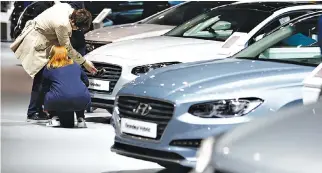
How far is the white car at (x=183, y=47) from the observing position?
9250mm

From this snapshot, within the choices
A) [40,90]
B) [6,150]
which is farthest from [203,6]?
[6,150]

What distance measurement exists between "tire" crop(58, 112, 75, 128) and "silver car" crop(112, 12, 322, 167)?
2.55 m

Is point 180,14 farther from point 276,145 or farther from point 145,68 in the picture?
point 276,145

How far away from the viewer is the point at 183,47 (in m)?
9.48

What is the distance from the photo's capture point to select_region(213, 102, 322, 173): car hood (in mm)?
3008

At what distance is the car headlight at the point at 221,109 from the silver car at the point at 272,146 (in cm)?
255

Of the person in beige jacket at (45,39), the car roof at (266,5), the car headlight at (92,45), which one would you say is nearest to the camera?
the person in beige jacket at (45,39)

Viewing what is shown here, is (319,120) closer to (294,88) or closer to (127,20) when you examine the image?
(294,88)

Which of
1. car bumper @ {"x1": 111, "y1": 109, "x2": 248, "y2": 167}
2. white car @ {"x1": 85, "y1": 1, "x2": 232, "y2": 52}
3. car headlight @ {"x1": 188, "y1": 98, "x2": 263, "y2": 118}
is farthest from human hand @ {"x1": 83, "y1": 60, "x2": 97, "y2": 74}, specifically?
car headlight @ {"x1": 188, "y1": 98, "x2": 263, "y2": 118}

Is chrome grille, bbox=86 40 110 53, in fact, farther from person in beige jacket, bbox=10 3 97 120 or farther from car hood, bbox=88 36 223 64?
person in beige jacket, bbox=10 3 97 120

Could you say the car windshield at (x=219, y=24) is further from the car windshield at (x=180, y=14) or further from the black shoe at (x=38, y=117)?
the car windshield at (x=180, y=14)

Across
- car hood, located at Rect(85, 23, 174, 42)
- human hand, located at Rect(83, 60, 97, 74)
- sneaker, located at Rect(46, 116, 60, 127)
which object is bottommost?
sneaker, located at Rect(46, 116, 60, 127)

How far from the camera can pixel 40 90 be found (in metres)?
9.88


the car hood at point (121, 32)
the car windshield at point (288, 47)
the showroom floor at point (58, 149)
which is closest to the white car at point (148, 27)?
the car hood at point (121, 32)
